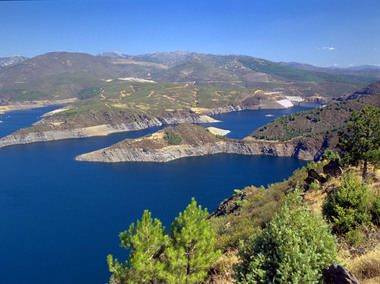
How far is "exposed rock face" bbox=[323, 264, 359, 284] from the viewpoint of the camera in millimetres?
8984

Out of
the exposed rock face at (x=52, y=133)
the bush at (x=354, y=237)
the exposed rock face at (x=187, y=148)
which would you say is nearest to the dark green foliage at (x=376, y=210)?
the bush at (x=354, y=237)

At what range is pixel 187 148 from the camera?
457 feet

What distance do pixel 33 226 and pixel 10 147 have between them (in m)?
104

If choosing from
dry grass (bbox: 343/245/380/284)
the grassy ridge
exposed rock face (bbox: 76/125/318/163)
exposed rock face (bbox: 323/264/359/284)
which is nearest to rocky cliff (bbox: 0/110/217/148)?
exposed rock face (bbox: 76/125/318/163)

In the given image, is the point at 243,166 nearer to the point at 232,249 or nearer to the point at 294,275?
the point at 232,249

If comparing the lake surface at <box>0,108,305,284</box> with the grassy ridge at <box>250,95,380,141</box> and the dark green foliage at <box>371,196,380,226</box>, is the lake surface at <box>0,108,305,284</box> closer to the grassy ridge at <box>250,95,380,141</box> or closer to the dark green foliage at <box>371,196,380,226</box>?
the grassy ridge at <box>250,95,380,141</box>

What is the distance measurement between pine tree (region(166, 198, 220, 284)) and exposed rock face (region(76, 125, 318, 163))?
112 meters

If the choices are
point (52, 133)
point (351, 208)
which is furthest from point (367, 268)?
point (52, 133)

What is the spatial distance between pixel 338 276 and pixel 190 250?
10453 mm

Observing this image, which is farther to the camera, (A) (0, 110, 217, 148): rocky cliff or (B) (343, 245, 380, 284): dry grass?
(A) (0, 110, 217, 148): rocky cliff

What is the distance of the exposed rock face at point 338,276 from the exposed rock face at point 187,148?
4804 inches

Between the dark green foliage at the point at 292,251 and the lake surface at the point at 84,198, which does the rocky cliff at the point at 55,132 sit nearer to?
the lake surface at the point at 84,198

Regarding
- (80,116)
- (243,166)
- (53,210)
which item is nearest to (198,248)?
(53,210)

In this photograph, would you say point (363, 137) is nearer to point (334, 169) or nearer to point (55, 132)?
point (334, 169)
